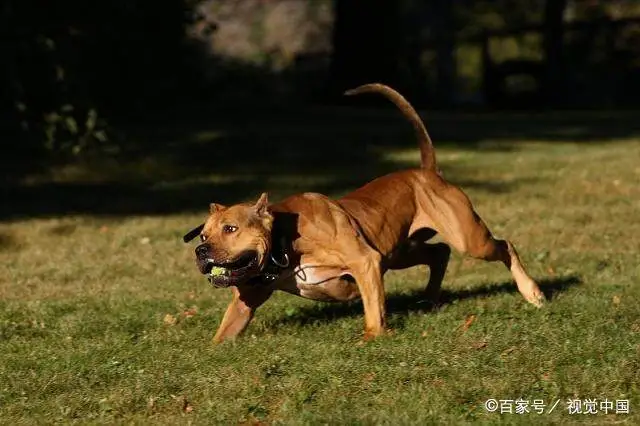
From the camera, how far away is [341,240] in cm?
835

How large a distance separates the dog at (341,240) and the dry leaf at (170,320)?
954mm

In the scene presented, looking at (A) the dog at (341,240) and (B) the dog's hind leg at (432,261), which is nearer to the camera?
(A) the dog at (341,240)

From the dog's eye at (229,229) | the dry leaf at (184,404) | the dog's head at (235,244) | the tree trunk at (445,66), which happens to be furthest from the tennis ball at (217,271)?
the tree trunk at (445,66)

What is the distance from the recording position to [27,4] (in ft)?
60.7

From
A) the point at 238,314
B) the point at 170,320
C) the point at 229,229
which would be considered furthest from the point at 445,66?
the point at 229,229

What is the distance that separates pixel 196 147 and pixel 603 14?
2553 cm

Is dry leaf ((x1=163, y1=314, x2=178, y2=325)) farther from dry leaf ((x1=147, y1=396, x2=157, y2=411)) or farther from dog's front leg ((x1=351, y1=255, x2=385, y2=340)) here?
dry leaf ((x1=147, y1=396, x2=157, y2=411))

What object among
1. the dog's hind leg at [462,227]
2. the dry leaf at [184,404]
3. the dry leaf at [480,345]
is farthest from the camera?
the dog's hind leg at [462,227]

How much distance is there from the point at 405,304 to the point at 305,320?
3.18 ft

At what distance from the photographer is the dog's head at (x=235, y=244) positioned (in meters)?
7.75

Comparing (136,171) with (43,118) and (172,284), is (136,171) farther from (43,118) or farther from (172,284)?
(172,284)

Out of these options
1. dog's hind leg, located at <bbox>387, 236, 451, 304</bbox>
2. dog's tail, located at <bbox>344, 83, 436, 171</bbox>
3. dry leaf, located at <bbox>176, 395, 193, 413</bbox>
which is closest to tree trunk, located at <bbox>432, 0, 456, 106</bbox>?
dog's hind leg, located at <bbox>387, 236, 451, 304</bbox>

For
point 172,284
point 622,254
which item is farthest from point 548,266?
point 172,284

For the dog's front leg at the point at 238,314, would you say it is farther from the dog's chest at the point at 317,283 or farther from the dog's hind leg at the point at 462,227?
the dog's hind leg at the point at 462,227
